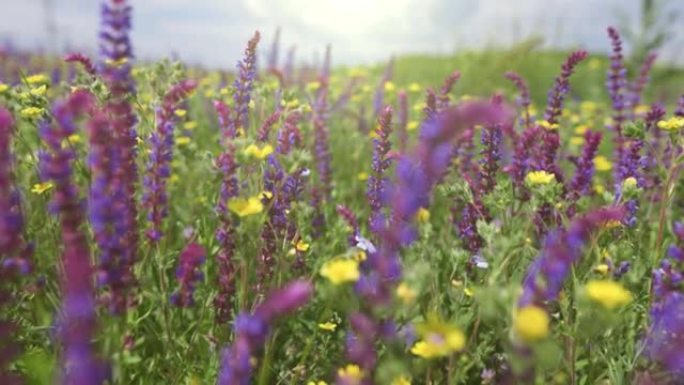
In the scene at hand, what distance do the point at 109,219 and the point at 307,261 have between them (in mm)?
1102

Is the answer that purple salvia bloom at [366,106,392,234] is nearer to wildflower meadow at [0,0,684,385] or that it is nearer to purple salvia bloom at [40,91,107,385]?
wildflower meadow at [0,0,684,385]

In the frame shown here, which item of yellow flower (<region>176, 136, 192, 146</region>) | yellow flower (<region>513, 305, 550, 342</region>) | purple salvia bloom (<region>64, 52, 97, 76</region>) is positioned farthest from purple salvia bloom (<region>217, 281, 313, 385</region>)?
yellow flower (<region>176, 136, 192, 146</region>)

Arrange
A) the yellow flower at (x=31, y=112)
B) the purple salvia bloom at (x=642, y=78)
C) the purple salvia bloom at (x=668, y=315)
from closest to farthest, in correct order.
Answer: the purple salvia bloom at (x=668, y=315) → the yellow flower at (x=31, y=112) → the purple salvia bloom at (x=642, y=78)

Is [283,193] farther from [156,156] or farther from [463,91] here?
[463,91]

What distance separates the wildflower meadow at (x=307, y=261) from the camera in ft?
4.89

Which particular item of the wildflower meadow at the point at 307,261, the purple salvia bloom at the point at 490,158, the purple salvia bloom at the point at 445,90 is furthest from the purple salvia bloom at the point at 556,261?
the purple salvia bloom at the point at 445,90

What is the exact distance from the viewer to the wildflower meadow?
1490 millimetres

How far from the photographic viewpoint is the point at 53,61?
41.6 feet

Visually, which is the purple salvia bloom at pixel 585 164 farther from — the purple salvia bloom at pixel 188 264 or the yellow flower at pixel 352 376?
the purple salvia bloom at pixel 188 264

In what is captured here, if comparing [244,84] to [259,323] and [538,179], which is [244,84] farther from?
[259,323]

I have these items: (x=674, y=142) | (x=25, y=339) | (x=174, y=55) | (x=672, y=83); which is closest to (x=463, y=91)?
(x=174, y=55)

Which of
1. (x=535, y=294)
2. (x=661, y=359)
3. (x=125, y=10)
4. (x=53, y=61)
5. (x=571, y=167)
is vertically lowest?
(x=53, y=61)

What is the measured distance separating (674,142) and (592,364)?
2.98ft

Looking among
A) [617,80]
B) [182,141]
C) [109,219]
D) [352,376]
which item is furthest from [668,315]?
[182,141]
